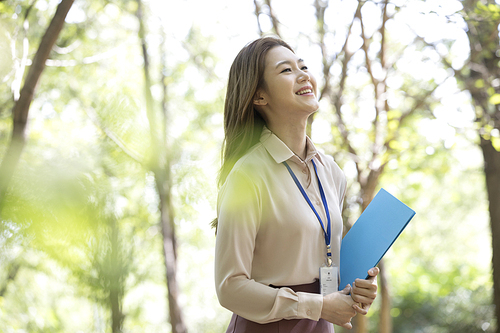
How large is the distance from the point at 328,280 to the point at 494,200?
3649mm

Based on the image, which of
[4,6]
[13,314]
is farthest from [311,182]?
[13,314]

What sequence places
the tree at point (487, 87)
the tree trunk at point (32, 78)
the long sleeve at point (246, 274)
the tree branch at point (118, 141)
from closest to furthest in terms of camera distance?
1. the tree branch at point (118, 141)
2. the long sleeve at point (246, 274)
3. the tree trunk at point (32, 78)
4. the tree at point (487, 87)

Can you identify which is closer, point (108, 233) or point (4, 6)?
point (108, 233)

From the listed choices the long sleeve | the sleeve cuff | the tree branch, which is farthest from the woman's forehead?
the sleeve cuff

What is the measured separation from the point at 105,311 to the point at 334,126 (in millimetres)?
3243

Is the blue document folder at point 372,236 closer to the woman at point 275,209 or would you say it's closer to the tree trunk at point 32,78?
the woman at point 275,209

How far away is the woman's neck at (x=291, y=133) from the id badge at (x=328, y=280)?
40 centimetres

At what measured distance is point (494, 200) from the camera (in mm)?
4129

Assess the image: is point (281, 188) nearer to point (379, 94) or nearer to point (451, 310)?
point (379, 94)

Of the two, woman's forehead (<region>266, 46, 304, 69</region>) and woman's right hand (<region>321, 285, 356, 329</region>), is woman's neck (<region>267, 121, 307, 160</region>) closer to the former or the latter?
woman's forehead (<region>266, 46, 304, 69</region>)

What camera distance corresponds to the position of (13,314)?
206 cm

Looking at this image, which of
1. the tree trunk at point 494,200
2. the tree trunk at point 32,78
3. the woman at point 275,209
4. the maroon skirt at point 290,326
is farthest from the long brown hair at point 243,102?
the tree trunk at point 494,200

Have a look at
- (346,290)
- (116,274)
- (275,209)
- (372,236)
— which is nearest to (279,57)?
(275,209)

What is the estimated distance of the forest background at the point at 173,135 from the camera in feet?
2.03
